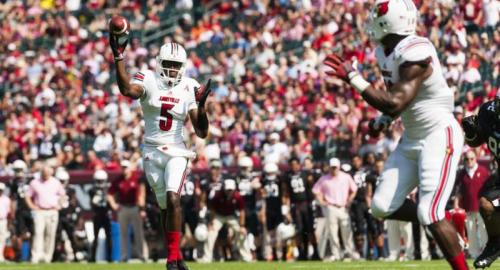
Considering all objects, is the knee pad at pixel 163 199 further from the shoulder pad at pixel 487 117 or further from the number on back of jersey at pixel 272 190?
the number on back of jersey at pixel 272 190

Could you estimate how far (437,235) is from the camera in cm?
752

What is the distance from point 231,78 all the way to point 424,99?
1523 cm

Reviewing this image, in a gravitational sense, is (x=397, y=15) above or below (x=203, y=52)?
below

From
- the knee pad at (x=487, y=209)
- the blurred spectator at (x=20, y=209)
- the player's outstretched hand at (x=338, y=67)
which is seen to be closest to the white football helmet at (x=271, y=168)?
the blurred spectator at (x=20, y=209)

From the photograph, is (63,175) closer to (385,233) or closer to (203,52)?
(385,233)

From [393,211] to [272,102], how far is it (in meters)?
13.1

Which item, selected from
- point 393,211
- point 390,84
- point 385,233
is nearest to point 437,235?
point 393,211

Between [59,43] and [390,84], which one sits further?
[59,43]

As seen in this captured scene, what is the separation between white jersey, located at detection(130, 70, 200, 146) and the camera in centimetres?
1068

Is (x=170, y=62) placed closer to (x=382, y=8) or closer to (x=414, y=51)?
(x=382, y=8)

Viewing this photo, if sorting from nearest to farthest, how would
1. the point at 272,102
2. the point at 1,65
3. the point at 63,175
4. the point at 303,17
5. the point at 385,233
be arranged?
the point at 385,233
the point at 63,175
the point at 272,102
the point at 303,17
the point at 1,65

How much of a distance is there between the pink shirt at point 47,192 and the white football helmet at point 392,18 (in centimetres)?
1050

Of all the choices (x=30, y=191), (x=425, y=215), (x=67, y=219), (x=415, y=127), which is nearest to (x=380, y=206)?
(x=425, y=215)

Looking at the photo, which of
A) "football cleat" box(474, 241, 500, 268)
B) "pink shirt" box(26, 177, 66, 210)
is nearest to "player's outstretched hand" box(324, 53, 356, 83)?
"football cleat" box(474, 241, 500, 268)
